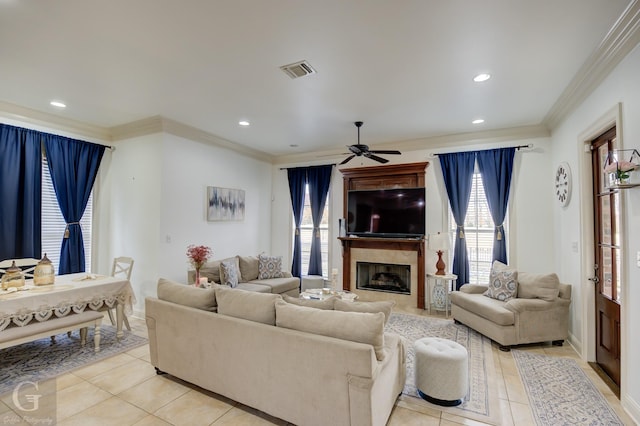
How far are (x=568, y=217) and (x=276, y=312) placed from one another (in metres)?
3.93

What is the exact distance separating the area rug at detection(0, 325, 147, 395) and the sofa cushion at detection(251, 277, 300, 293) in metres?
1.88

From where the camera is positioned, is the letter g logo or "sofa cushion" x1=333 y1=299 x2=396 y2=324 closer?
"sofa cushion" x1=333 y1=299 x2=396 y2=324

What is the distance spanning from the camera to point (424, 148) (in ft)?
18.3

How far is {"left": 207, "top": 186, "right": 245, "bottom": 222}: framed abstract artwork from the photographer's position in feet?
18.0

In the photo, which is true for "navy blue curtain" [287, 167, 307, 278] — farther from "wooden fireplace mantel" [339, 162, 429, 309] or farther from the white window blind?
"wooden fireplace mantel" [339, 162, 429, 309]

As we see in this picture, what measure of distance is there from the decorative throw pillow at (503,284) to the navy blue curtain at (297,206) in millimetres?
3674

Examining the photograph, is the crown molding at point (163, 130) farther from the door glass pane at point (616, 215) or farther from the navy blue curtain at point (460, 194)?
the door glass pane at point (616, 215)

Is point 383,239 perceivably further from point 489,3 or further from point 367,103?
point 489,3

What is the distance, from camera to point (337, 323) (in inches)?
83.9

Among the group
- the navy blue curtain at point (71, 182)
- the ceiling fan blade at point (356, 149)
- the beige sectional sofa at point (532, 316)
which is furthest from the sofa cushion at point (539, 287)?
the navy blue curtain at point (71, 182)

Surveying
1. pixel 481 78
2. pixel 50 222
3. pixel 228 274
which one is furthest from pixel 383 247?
pixel 50 222

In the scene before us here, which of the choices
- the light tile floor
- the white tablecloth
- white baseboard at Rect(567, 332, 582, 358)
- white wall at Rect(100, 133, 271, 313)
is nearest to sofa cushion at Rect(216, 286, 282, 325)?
the light tile floor

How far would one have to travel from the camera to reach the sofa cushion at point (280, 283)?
5.11 m

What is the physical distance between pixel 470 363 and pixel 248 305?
2.53 meters
